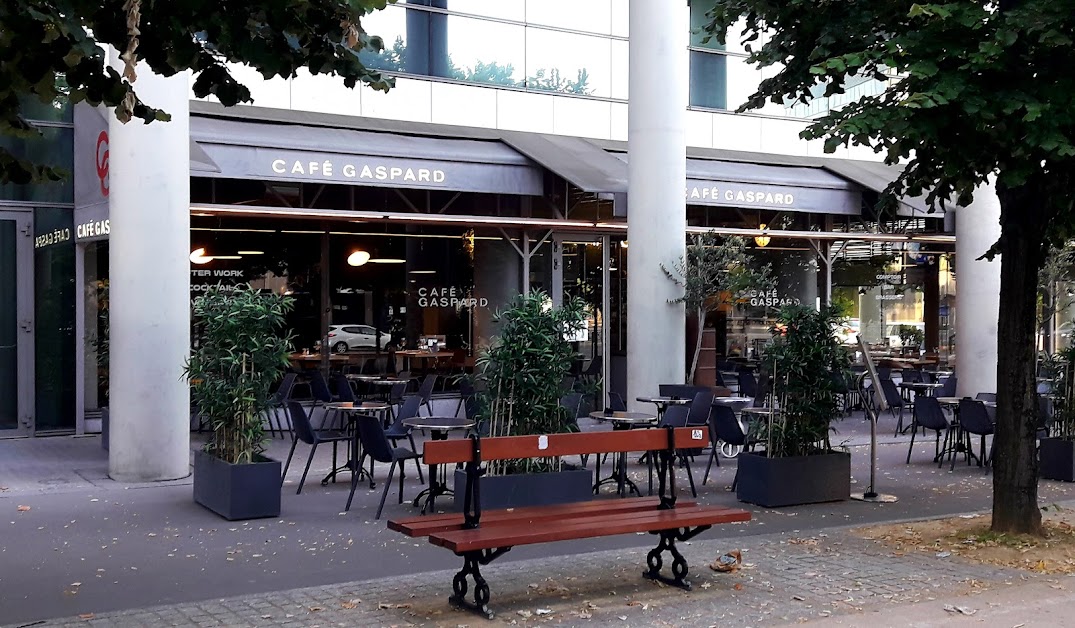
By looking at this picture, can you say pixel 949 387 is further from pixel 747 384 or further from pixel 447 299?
pixel 447 299

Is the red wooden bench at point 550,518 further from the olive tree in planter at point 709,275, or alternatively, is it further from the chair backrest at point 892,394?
the chair backrest at point 892,394

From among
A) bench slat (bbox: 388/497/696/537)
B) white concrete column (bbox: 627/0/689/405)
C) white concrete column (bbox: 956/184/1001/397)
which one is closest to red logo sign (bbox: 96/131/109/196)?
white concrete column (bbox: 627/0/689/405)

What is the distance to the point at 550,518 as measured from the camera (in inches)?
282

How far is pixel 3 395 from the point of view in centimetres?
1476

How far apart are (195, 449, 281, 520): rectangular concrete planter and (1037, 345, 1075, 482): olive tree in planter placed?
7744mm

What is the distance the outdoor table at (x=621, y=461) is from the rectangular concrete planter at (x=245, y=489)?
3.01 metres

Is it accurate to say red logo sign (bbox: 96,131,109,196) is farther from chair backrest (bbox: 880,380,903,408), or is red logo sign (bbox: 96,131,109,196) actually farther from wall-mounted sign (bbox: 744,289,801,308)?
wall-mounted sign (bbox: 744,289,801,308)

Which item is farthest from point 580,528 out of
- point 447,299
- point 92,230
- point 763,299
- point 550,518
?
point 763,299

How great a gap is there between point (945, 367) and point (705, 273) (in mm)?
10413

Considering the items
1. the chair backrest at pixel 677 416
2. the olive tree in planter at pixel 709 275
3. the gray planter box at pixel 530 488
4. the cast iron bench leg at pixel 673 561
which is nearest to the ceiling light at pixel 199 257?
the olive tree in planter at pixel 709 275

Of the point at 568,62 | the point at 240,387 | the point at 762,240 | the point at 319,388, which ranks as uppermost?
the point at 568,62

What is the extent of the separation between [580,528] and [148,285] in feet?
20.4

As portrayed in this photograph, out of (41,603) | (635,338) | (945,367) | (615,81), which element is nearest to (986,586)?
(41,603)

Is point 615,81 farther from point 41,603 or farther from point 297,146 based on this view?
point 41,603
